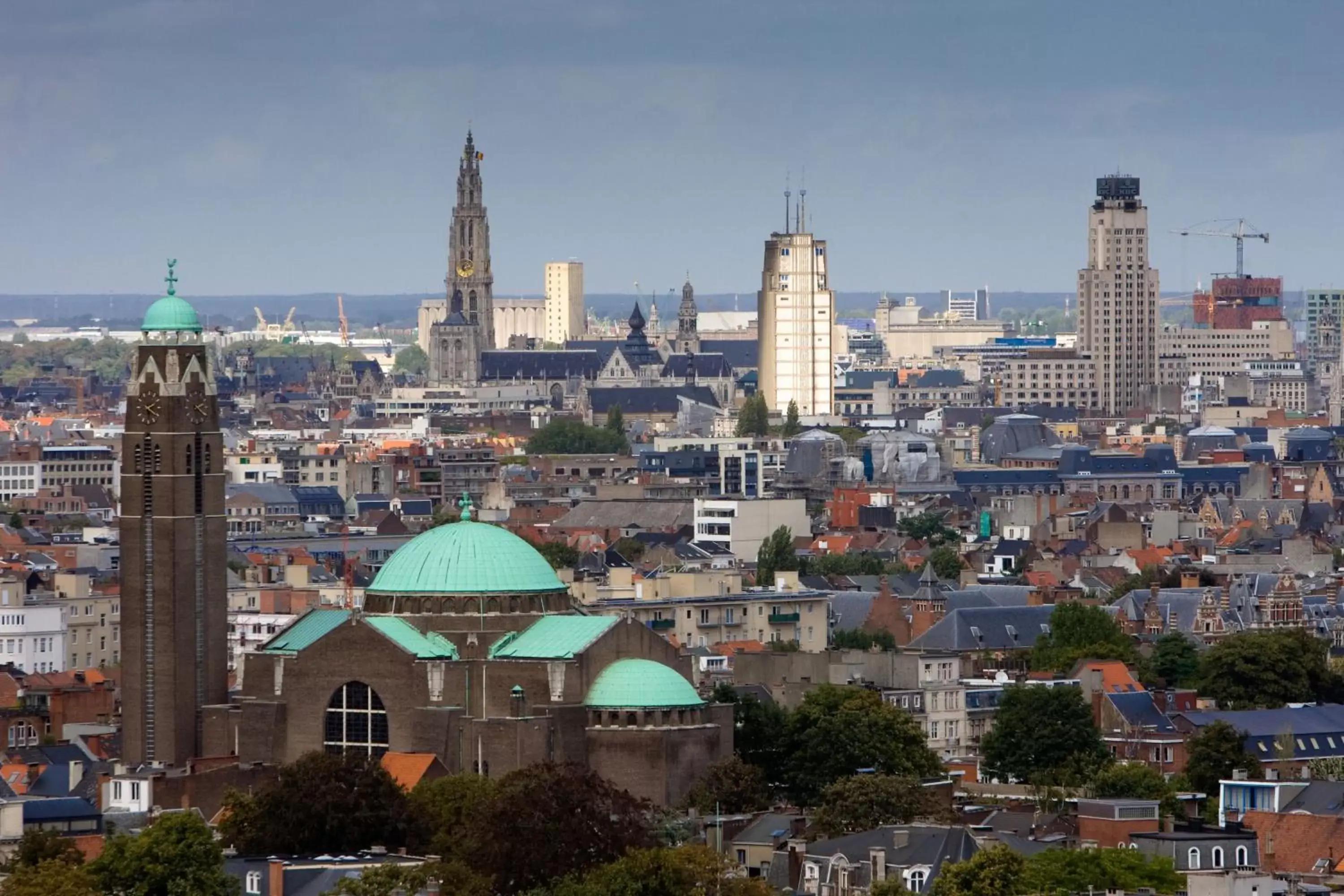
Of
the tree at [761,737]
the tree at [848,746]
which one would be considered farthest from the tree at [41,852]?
the tree at [848,746]

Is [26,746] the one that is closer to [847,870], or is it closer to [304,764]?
[304,764]

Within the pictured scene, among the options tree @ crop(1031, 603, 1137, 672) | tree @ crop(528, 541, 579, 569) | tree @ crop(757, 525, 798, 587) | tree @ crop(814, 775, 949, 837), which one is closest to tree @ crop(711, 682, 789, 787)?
tree @ crop(814, 775, 949, 837)

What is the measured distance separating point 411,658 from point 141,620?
25.2ft

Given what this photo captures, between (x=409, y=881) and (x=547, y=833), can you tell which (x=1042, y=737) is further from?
(x=409, y=881)

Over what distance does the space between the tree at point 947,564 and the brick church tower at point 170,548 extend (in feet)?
191

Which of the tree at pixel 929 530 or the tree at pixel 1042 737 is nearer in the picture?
the tree at pixel 1042 737

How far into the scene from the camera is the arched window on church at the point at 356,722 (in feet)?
290

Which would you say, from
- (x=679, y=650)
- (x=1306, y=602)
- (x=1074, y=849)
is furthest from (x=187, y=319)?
(x=1306, y=602)

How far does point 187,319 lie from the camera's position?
93875mm

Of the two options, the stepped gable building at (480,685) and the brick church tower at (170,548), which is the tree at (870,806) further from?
the brick church tower at (170,548)

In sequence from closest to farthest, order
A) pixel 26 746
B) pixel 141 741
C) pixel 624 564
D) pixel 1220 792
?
pixel 1220 792 < pixel 141 741 < pixel 26 746 < pixel 624 564

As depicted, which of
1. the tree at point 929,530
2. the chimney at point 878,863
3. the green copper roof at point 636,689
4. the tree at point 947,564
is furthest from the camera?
the tree at point 929,530

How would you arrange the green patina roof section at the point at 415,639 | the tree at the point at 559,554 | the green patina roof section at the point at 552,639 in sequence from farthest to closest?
the tree at the point at 559,554, the green patina roof section at the point at 415,639, the green patina roof section at the point at 552,639

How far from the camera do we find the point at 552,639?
8888cm
